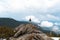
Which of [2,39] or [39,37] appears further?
[2,39]

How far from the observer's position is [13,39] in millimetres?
18516

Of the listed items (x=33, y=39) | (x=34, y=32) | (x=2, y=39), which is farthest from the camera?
(x=2, y=39)

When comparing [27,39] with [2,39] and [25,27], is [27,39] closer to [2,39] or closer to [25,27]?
[25,27]

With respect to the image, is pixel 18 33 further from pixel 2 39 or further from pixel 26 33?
pixel 2 39

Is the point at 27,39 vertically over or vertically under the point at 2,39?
over

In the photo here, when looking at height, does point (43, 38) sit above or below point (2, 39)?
above

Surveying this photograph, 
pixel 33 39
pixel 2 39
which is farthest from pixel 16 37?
pixel 2 39

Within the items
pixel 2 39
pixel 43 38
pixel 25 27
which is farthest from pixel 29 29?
pixel 2 39

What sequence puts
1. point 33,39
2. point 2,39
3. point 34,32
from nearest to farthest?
point 33,39 < point 34,32 < point 2,39

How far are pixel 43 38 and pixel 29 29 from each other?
62.6 inches

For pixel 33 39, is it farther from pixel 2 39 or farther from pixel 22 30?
pixel 2 39

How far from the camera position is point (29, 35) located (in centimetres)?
1788

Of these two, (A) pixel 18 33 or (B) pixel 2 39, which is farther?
(B) pixel 2 39

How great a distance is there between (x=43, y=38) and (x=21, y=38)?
1.59 meters
